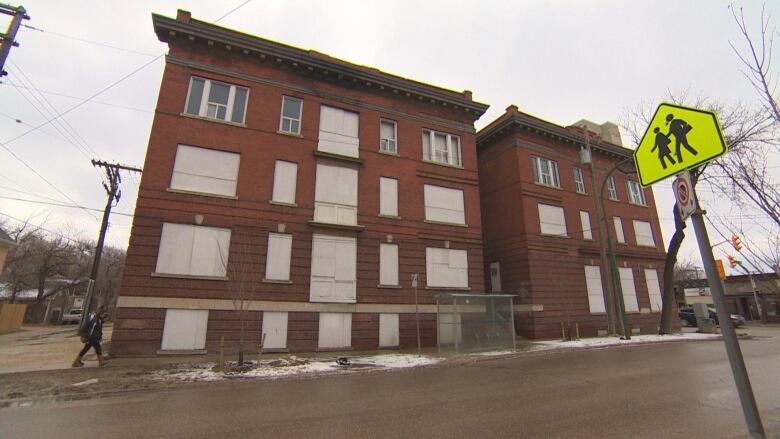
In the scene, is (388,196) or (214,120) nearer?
(214,120)

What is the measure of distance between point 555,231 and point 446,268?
9379mm

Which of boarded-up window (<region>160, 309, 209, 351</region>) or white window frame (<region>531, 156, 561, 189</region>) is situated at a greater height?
white window frame (<region>531, 156, 561, 189</region>)

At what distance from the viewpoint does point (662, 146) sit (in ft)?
13.6

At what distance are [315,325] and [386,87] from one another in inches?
544

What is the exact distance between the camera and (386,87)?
73.4 feet

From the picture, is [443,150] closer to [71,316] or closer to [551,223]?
[551,223]

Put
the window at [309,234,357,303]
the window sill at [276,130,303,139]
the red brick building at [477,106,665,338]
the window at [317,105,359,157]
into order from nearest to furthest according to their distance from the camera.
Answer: the window at [309,234,357,303]
the window sill at [276,130,303,139]
the window at [317,105,359,157]
the red brick building at [477,106,665,338]

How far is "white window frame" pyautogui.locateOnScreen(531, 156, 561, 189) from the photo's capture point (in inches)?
1045

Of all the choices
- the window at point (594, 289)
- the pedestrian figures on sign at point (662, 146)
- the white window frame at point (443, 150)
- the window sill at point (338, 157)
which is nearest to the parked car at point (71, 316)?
the window sill at point (338, 157)

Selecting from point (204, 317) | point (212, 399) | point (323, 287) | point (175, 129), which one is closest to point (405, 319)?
point (323, 287)

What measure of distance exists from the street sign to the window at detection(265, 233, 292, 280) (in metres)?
15.8

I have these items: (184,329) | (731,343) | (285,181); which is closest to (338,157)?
(285,181)

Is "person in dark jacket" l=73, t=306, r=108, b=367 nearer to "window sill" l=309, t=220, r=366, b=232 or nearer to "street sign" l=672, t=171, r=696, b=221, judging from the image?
"window sill" l=309, t=220, r=366, b=232

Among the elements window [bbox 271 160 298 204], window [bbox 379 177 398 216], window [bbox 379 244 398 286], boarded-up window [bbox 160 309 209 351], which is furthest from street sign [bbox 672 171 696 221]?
window [bbox 379 177 398 216]
